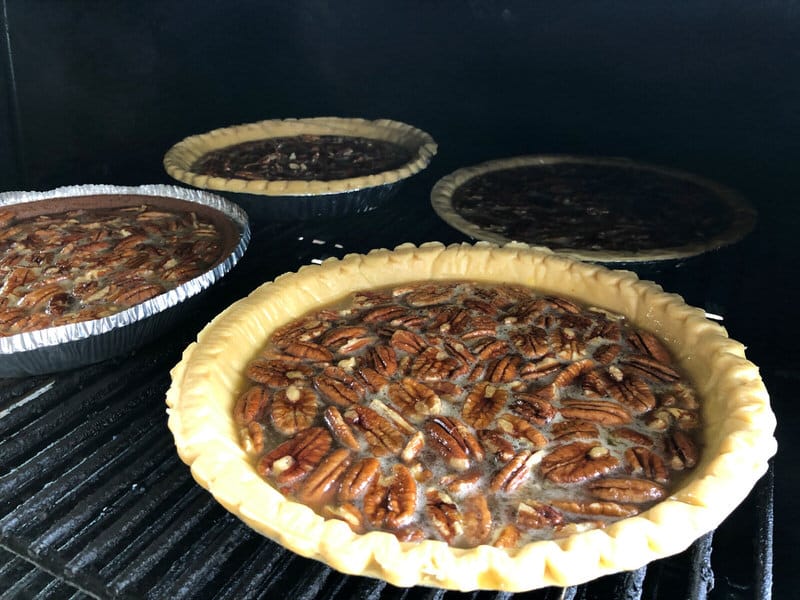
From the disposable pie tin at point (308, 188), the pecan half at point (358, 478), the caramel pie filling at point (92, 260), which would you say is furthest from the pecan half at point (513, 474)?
the disposable pie tin at point (308, 188)

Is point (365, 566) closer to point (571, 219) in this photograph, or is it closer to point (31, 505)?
point (31, 505)

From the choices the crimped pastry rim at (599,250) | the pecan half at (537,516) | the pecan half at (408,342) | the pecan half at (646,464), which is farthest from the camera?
the crimped pastry rim at (599,250)

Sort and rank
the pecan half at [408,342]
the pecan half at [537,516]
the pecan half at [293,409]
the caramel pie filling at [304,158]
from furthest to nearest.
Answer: the caramel pie filling at [304,158]
the pecan half at [408,342]
the pecan half at [293,409]
the pecan half at [537,516]

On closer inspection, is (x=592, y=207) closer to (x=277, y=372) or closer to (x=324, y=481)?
(x=277, y=372)

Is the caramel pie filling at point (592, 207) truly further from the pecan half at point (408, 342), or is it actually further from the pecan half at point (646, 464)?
the pecan half at point (646, 464)

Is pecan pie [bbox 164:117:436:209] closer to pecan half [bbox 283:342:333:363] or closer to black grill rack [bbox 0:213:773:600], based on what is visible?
black grill rack [bbox 0:213:773:600]

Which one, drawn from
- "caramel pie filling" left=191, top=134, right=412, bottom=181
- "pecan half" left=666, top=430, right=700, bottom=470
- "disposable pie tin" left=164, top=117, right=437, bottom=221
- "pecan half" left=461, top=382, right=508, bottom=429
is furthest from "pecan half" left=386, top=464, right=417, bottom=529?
"caramel pie filling" left=191, top=134, right=412, bottom=181

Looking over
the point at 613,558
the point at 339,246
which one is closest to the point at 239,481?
the point at 613,558
